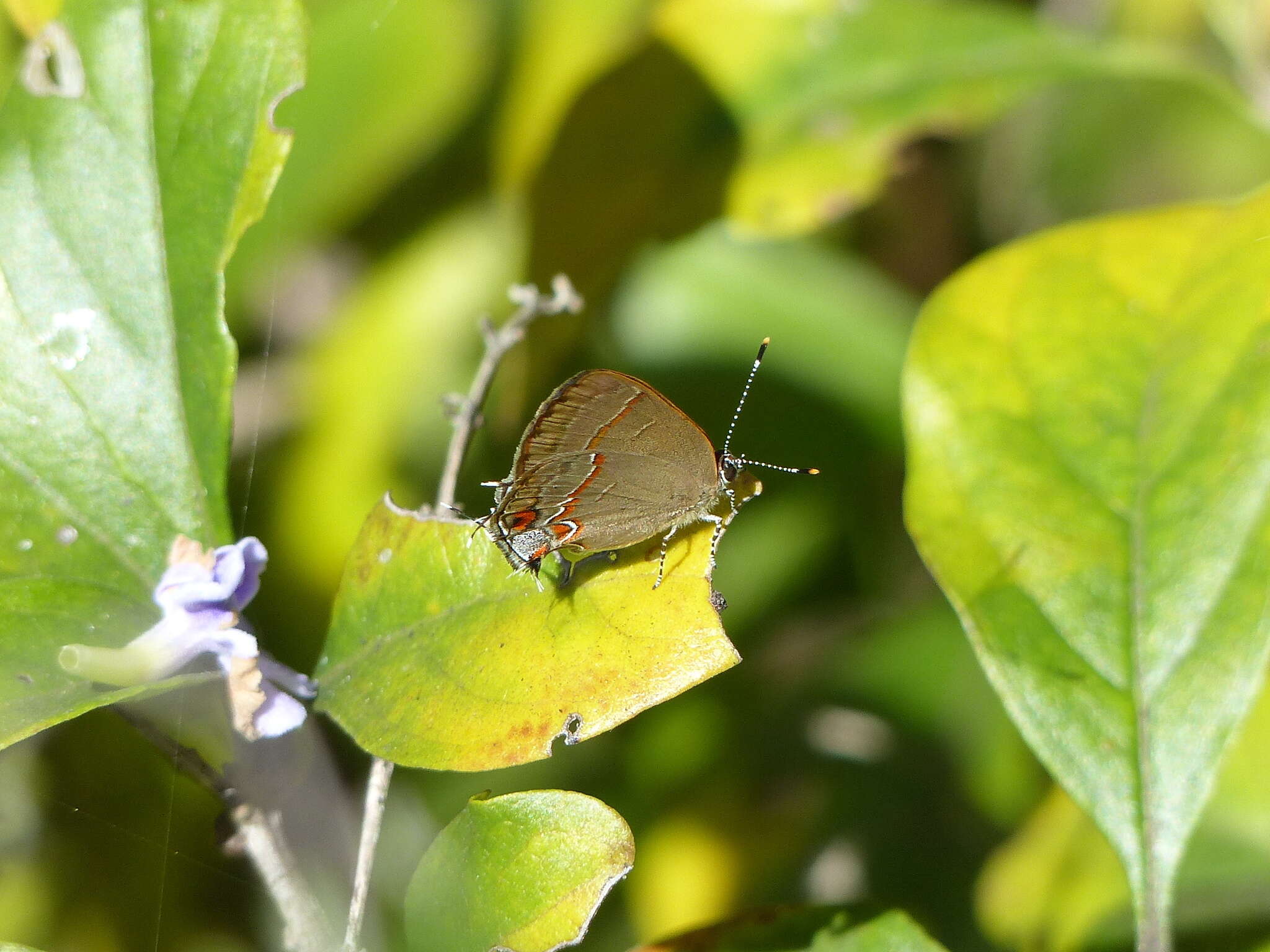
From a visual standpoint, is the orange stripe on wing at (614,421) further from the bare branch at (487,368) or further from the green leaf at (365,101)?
the green leaf at (365,101)

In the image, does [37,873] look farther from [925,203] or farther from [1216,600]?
[925,203]

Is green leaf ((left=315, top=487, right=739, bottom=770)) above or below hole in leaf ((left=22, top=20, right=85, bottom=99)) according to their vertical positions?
below

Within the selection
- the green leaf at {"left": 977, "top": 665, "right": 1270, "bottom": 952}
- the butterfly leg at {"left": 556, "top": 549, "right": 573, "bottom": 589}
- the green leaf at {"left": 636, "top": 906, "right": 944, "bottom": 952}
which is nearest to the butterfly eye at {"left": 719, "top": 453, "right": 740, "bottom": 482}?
the butterfly leg at {"left": 556, "top": 549, "right": 573, "bottom": 589}

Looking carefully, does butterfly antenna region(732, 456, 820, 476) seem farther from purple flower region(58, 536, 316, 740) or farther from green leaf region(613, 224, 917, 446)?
purple flower region(58, 536, 316, 740)

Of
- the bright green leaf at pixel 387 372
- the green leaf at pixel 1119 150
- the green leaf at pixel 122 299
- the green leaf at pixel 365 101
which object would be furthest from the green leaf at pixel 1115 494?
the green leaf at pixel 1119 150

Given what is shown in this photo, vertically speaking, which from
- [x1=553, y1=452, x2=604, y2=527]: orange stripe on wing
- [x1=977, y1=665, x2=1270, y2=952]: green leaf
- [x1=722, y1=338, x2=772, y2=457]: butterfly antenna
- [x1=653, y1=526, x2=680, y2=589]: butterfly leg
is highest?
[x1=653, y1=526, x2=680, y2=589]: butterfly leg

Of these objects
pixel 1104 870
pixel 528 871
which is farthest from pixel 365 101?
pixel 1104 870
